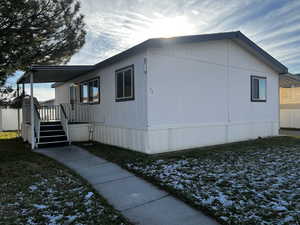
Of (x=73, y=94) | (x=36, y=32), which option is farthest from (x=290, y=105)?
(x=36, y=32)

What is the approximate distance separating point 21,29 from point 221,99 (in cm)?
738

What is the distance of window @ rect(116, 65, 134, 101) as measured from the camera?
7.26 meters

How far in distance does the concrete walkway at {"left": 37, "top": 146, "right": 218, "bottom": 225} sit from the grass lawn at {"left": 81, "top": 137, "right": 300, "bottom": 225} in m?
0.19

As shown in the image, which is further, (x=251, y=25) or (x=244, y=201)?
(x=251, y=25)

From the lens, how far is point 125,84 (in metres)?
7.62

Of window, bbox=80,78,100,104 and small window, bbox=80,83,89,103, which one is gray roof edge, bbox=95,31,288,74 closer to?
window, bbox=80,78,100,104

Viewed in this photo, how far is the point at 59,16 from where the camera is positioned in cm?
877

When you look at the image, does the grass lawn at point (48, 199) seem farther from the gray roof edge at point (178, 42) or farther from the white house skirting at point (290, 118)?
the white house skirting at point (290, 118)

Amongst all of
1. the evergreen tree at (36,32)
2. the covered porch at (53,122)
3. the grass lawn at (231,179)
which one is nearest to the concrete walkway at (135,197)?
the grass lawn at (231,179)

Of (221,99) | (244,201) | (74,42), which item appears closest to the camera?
(244,201)

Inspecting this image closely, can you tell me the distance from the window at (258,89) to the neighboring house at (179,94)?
0.08 feet

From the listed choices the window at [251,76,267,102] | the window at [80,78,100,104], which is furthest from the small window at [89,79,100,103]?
the window at [251,76,267,102]

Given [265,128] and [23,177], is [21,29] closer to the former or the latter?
[23,177]

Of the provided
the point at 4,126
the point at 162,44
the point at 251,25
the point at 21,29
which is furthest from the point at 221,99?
the point at 4,126
